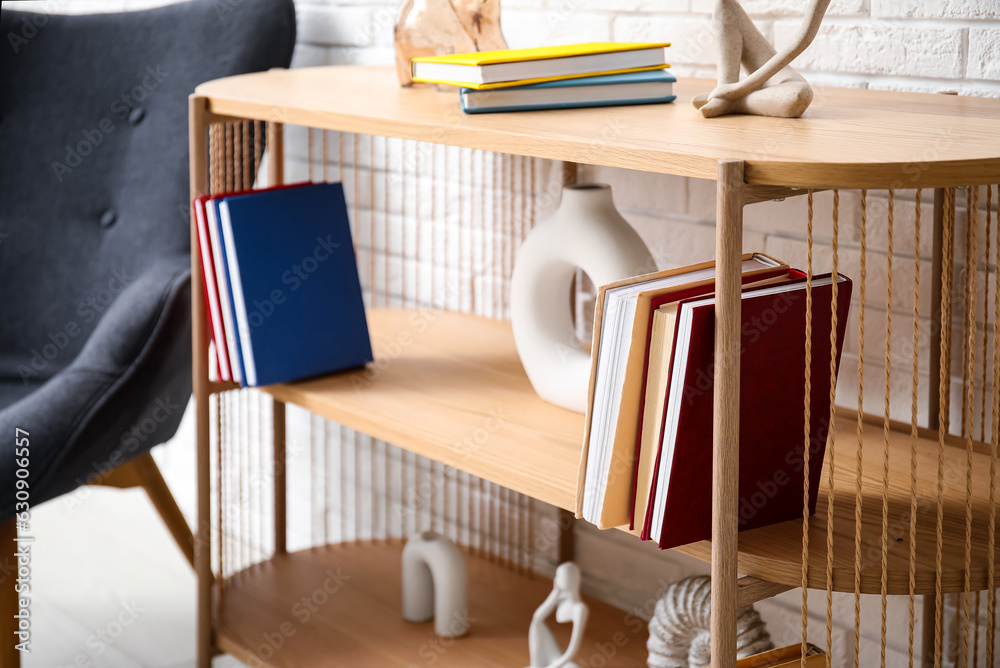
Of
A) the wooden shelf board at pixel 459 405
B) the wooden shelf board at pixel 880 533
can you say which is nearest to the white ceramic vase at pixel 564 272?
the wooden shelf board at pixel 459 405

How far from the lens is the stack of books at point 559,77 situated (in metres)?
1.09

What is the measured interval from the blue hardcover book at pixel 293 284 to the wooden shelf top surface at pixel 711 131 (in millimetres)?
143

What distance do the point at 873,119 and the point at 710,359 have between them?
0.30m

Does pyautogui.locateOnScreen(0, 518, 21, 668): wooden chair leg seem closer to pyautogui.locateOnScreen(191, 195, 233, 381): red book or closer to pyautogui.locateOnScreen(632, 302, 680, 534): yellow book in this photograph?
pyautogui.locateOnScreen(191, 195, 233, 381): red book

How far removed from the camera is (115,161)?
1837 mm

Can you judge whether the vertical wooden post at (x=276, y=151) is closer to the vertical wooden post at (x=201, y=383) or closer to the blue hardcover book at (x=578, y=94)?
the vertical wooden post at (x=201, y=383)

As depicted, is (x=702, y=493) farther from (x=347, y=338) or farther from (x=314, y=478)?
(x=314, y=478)

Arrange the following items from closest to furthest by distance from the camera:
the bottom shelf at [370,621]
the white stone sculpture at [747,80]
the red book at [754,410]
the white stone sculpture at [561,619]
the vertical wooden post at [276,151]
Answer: the red book at [754,410] → the white stone sculpture at [747,80] → the white stone sculpture at [561,619] → the bottom shelf at [370,621] → the vertical wooden post at [276,151]

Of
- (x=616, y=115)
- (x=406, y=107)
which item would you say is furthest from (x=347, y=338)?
(x=616, y=115)

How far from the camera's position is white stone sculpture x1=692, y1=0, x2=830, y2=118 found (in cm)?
97

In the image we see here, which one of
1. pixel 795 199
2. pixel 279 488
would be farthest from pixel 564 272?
pixel 279 488

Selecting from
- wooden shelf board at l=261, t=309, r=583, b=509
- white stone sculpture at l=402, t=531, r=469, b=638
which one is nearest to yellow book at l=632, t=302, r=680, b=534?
wooden shelf board at l=261, t=309, r=583, b=509

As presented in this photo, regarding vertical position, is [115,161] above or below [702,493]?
above

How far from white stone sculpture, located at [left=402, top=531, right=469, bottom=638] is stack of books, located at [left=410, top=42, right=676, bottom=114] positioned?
688mm
